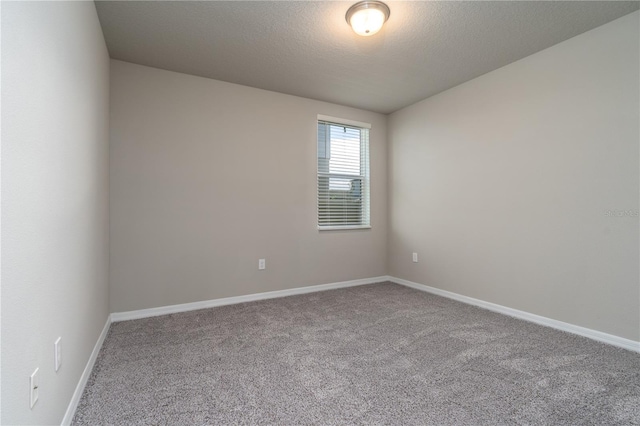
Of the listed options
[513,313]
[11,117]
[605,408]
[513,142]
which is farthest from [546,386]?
[11,117]

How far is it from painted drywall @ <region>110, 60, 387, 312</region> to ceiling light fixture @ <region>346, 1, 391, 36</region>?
1665 mm

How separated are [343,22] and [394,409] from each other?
8.56ft

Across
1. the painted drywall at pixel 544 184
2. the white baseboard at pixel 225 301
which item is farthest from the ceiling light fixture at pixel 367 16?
the white baseboard at pixel 225 301

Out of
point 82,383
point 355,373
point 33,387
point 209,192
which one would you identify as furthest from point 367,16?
point 82,383

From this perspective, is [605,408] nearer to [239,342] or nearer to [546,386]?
[546,386]

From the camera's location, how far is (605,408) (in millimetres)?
1604

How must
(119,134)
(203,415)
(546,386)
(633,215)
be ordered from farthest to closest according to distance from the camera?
(119,134) < (633,215) < (546,386) < (203,415)

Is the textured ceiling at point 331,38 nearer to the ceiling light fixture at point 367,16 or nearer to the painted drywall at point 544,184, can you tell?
the ceiling light fixture at point 367,16

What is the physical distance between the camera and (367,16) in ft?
7.27

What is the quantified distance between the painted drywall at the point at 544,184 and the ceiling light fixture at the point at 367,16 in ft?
5.43

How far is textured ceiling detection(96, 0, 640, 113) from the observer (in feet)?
7.32

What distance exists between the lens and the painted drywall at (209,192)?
2.98m

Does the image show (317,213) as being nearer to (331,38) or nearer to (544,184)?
(331,38)

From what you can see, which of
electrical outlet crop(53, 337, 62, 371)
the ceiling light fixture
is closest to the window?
the ceiling light fixture
